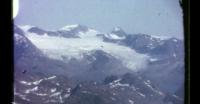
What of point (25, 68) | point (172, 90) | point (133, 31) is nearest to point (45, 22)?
point (25, 68)

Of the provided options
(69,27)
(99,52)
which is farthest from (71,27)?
(99,52)

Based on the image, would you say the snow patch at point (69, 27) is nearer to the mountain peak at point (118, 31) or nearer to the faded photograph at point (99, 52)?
the faded photograph at point (99, 52)

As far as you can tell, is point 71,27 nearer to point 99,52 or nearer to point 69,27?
point 69,27

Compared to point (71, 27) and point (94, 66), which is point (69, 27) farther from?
point (94, 66)

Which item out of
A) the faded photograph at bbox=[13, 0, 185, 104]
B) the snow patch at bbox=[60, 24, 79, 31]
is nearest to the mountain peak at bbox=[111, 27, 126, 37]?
the faded photograph at bbox=[13, 0, 185, 104]

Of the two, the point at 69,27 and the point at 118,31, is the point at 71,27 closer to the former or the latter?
the point at 69,27

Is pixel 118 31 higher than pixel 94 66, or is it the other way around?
pixel 118 31

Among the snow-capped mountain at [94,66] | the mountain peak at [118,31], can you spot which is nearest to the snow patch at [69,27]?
the snow-capped mountain at [94,66]

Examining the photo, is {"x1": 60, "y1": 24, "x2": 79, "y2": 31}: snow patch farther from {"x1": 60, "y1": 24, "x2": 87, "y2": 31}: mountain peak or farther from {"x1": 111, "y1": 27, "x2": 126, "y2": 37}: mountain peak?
{"x1": 111, "y1": 27, "x2": 126, "y2": 37}: mountain peak
